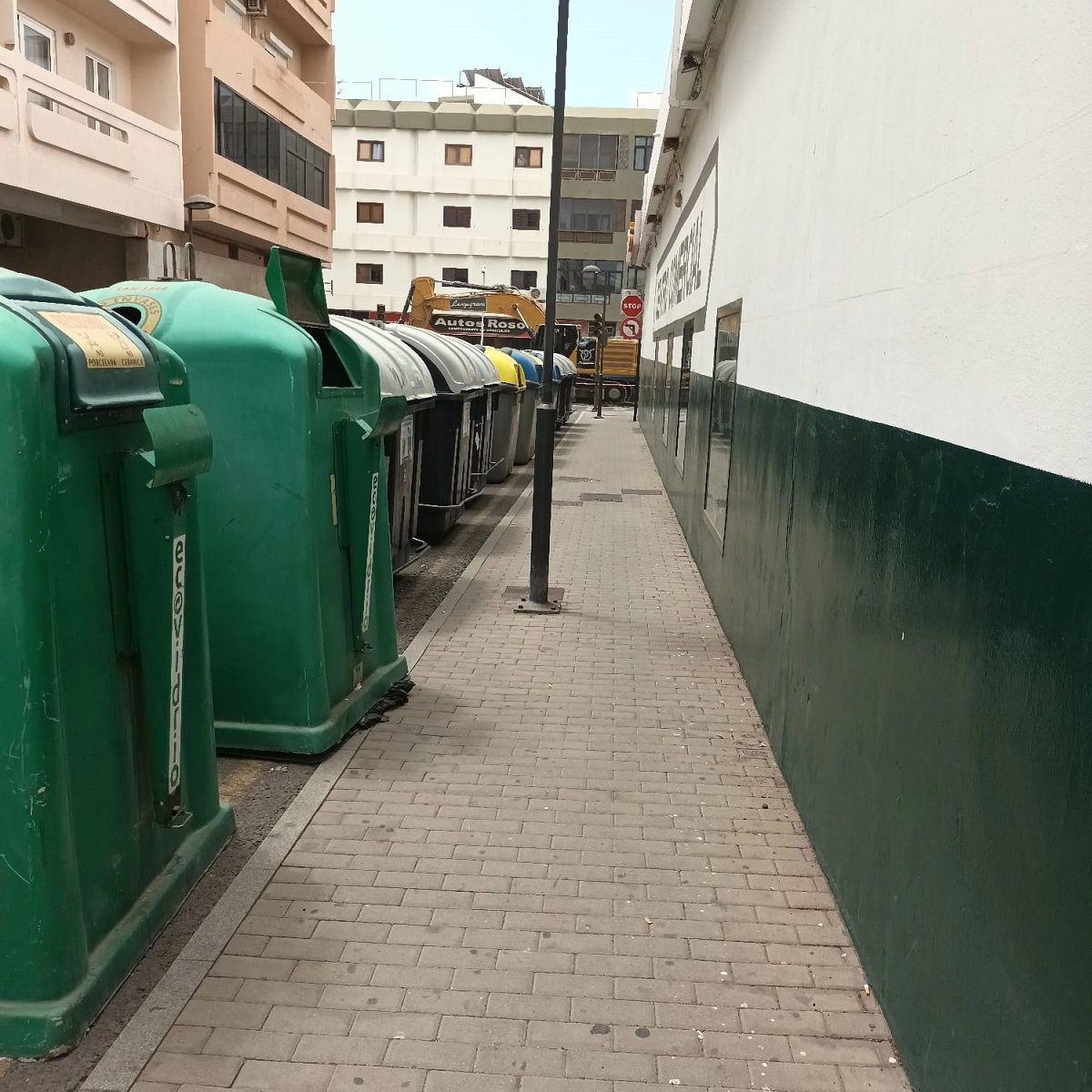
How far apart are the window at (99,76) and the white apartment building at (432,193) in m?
31.5

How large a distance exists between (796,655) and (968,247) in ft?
7.63

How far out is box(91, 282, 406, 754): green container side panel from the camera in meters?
4.67

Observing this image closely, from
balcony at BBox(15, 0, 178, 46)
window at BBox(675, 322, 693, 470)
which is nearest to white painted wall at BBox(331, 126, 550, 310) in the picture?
balcony at BBox(15, 0, 178, 46)

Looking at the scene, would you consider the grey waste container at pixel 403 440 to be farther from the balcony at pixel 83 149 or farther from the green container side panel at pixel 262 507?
the balcony at pixel 83 149

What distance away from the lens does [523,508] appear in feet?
44.6

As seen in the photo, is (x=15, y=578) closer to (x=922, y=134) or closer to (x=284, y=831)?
(x=284, y=831)

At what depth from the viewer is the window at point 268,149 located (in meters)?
22.7

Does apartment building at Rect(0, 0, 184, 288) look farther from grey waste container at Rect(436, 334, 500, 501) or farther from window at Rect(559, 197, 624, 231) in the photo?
window at Rect(559, 197, 624, 231)

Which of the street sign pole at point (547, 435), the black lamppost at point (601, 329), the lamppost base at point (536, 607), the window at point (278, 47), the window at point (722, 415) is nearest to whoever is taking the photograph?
the window at point (722, 415)

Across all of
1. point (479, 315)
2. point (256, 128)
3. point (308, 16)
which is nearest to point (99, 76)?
point (256, 128)

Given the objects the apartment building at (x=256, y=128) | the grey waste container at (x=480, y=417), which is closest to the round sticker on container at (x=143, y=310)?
the grey waste container at (x=480, y=417)

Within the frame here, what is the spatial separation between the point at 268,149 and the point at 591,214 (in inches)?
1214

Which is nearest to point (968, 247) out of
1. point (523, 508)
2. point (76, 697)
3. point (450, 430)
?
point (76, 697)

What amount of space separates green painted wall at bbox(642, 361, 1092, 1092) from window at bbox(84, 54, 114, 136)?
18.8 metres
